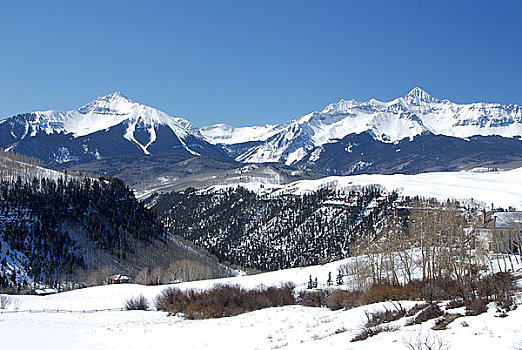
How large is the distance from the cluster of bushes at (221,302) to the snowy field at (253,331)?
2.49m

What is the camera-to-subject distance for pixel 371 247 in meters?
69.9

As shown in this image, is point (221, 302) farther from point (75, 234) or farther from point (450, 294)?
point (75, 234)

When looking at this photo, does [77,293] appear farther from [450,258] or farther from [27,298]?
[450,258]

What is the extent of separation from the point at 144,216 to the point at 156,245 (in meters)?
21.1

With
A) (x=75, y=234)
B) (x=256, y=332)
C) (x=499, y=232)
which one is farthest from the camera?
(x=75, y=234)

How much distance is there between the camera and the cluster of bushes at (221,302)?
5647 centimetres

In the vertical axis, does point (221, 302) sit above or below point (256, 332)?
below

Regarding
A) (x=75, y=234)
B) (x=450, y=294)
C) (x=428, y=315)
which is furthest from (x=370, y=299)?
(x=75, y=234)

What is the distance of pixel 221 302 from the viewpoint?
59.7 meters

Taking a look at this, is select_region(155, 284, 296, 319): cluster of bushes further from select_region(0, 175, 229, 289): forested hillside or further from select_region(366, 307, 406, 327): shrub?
select_region(0, 175, 229, 289): forested hillside

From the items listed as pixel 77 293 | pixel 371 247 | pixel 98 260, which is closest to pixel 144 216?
pixel 98 260

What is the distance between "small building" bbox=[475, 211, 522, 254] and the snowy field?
3523cm

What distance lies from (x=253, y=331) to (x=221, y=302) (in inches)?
902

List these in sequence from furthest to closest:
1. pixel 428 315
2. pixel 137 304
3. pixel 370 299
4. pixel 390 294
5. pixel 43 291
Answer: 1. pixel 43 291
2. pixel 137 304
3. pixel 370 299
4. pixel 390 294
5. pixel 428 315
